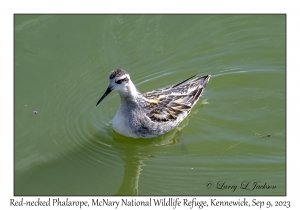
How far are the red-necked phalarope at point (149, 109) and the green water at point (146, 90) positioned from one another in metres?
0.27

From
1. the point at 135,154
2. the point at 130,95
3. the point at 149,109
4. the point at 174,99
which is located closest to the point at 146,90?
the point at 174,99

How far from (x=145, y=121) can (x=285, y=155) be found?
296cm

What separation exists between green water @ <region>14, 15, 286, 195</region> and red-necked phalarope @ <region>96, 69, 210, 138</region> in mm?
267

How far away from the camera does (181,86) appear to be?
1200 centimetres

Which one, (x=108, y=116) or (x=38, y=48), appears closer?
(x=108, y=116)

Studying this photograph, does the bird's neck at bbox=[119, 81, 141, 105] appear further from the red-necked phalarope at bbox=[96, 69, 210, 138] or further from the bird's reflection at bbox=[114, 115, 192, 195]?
the bird's reflection at bbox=[114, 115, 192, 195]

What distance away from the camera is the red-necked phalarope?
1072cm

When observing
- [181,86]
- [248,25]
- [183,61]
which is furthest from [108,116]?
[248,25]

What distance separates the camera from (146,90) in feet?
40.8

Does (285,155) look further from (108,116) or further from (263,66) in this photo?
(108,116)

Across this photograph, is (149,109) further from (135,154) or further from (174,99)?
(135,154)

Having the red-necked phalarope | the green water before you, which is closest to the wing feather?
the red-necked phalarope

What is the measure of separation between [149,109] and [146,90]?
1.39 m

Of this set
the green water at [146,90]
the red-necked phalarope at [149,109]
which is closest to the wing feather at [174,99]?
the red-necked phalarope at [149,109]
